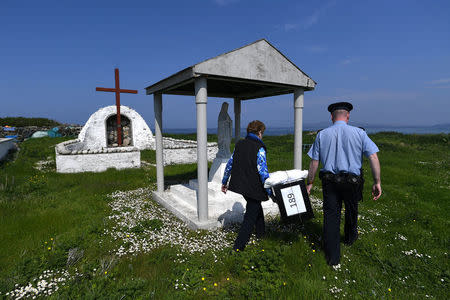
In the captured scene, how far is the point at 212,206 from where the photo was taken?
520 centimetres

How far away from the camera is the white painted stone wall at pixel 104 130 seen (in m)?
15.9

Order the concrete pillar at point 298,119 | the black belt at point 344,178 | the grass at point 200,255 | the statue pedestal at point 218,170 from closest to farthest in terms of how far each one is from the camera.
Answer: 1. the grass at point 200,255
2. the black belt at point 344,178
3. the concrete pillar at point 298,119
4. the statue pedestal at point 218,170

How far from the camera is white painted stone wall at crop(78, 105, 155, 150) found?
52.1 ft

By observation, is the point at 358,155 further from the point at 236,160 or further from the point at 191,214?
the point at 191,214

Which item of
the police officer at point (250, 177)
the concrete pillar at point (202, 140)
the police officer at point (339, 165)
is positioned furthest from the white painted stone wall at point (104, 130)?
the police officer at point (339, 165)

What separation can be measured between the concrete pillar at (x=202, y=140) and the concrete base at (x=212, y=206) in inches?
11.2

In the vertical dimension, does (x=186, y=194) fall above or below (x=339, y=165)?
below

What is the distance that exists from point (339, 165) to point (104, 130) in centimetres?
1655

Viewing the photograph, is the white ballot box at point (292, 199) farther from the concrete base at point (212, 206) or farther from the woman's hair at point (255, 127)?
the concrete base at point (212, 206)

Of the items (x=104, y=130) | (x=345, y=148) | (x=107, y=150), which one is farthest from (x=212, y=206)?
(x=104, y=130)

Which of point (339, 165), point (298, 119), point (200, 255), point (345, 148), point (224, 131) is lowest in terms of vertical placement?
point (200, 255)

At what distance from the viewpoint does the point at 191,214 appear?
5074 millimetres

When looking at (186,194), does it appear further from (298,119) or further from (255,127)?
(298,119)

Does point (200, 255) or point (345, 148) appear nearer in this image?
point (345, 148)
